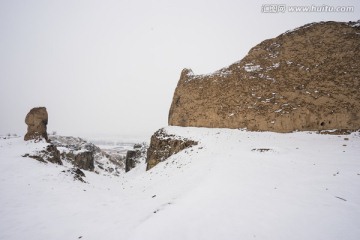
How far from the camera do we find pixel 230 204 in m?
6.89

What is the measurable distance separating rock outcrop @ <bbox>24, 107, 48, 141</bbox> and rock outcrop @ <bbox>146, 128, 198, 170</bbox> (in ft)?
47.3

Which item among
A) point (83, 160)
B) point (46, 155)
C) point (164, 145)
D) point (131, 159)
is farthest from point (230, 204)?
point (131, 159)

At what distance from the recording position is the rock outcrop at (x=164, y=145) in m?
20.9

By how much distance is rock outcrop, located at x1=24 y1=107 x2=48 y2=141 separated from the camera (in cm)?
2706

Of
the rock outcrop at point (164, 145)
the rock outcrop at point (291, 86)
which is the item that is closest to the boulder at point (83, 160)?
the rock outcrop at point (164, 145)

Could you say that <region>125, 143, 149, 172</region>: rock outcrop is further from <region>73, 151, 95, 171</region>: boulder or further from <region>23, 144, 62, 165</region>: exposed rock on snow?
<region>23, 144, 62, 165</region>: exposed rock on snow

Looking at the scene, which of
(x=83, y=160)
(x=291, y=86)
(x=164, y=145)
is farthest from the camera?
(x=83, y=160)

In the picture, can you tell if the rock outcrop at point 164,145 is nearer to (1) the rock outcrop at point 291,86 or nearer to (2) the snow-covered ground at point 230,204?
(1) the rock outcrop at point 291,86

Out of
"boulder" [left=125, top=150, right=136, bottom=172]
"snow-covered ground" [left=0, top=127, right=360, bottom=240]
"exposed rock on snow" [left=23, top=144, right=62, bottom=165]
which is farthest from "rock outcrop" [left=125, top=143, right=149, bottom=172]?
"snow-covered ground" [left=0, top=127, right=360, bottom=240]

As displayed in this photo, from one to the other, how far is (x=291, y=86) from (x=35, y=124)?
2984 centimetres

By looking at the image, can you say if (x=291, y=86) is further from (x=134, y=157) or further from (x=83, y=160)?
(x=134, y=157)

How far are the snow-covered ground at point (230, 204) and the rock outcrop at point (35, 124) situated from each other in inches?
558

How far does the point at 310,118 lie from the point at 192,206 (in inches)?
606

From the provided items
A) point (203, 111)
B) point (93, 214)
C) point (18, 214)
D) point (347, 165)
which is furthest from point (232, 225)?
point (203, 111)
